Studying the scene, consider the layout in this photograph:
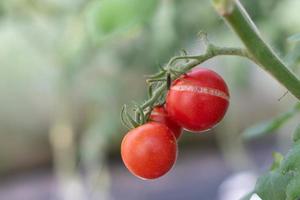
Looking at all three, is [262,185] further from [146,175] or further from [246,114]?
[246,114]

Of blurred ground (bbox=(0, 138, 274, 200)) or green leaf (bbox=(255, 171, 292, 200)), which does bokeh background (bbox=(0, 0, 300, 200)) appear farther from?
green leaf (bbox=(255, 171, 292, 200))

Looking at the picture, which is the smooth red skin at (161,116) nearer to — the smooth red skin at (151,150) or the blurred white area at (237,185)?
the smooth red skin at (151,150)

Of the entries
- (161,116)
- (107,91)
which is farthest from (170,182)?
(161,116)

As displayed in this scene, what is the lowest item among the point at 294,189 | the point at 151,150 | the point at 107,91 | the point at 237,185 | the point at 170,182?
the point at 294,189

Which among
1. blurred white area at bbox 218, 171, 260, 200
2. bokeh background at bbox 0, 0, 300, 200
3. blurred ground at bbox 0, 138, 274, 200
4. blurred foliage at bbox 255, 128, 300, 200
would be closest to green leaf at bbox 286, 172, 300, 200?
blurred foliage at bbox 255, 128, 300, 200

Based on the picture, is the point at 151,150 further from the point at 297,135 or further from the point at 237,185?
the point at 237,185

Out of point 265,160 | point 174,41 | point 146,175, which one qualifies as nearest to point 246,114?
point 265,160

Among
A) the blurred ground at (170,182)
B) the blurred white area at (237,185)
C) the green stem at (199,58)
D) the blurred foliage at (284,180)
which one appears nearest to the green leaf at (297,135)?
the blurred foliage at (284,180)
